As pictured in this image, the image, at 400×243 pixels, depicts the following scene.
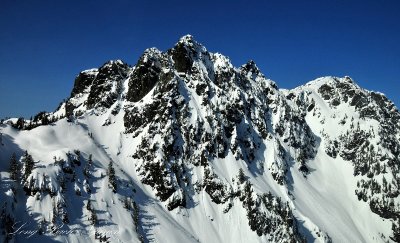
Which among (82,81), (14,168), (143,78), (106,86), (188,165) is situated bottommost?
(14,168)

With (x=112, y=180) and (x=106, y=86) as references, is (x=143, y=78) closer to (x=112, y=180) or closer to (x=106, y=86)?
(x=106, y=86)

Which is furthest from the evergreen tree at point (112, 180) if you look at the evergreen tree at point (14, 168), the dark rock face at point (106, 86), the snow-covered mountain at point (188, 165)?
the dark rock face at point (106, 86)

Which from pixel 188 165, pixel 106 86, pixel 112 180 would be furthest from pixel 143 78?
pixel 112 180

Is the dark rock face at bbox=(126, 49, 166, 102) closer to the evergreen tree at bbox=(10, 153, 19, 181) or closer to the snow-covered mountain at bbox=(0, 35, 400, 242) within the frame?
the snow-covered mountain at bbox=(0, 35, 400, 242)

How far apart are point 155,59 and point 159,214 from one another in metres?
57.0

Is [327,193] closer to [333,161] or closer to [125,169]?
[333,161]

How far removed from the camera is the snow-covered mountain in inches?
2904

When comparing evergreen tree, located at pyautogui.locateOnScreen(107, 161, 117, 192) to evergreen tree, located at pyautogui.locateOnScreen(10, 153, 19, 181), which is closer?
evergreen tree, located at pyautogui.locateOnScreen(10, 153, 19, 181)

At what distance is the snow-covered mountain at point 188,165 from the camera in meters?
73.8

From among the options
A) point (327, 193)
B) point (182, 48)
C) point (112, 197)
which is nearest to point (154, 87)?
point (182, 48)

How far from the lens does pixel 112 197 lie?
82375 millimetres

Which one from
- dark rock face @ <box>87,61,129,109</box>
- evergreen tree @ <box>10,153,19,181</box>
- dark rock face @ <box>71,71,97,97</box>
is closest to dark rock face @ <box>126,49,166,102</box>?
dark rock face @ <box>87,61,129,109</box>

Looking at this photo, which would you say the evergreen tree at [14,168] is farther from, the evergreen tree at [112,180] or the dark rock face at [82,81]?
the dark rock face at [82,81]

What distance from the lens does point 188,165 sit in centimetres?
10481
